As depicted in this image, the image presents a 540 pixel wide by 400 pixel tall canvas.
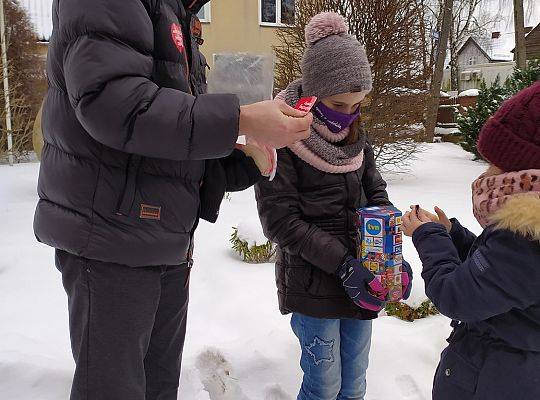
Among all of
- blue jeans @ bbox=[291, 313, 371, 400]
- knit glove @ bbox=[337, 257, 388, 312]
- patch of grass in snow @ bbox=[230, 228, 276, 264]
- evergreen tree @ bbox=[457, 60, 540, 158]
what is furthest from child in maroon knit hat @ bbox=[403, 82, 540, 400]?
evergreen tree @ bbox=[457, 60, 540, 158]

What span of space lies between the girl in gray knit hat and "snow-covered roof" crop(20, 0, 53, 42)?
14831 mm

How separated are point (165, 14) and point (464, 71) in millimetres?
32157

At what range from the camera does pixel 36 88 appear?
1367 cm

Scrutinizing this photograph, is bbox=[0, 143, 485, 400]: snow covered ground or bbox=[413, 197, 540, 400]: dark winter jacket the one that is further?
bbox=[0, 143, 485, 400]: snow covered ground

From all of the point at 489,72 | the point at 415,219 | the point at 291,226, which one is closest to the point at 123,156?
the point at 291,226

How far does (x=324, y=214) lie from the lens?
2.15 metres

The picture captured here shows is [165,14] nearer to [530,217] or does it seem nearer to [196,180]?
[196,180]

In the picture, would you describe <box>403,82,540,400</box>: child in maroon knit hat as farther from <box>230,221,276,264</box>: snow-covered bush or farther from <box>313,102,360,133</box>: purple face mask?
<box>230,221,276,264</box>: snow-covered bush

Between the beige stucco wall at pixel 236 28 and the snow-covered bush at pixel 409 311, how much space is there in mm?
13830

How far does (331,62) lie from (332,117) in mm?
217

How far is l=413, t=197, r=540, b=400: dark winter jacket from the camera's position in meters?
1.43

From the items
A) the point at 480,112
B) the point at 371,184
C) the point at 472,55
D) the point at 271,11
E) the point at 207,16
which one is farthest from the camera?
the point at 472,55

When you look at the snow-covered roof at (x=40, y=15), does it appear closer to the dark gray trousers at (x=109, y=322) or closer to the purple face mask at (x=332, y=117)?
the purple face mask at (x=332, y=117)

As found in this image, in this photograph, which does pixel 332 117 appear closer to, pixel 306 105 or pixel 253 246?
pixel 306 105
